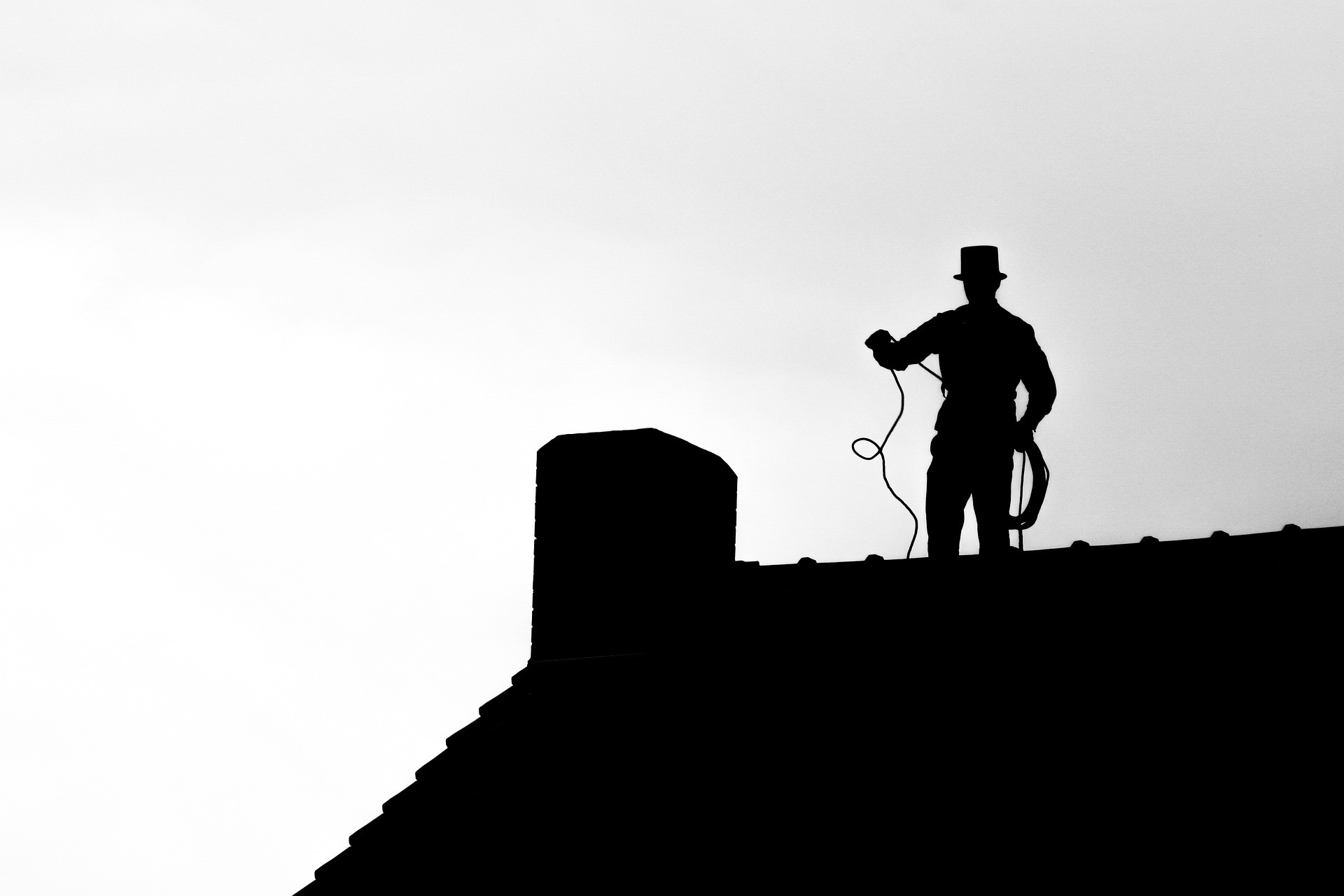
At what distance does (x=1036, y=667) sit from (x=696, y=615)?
2112 millimetres

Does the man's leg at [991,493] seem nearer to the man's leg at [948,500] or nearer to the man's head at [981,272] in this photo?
the man's leg at [948,500]

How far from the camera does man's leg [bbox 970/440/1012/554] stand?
352 inches

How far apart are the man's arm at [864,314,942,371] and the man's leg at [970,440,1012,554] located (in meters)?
0.65

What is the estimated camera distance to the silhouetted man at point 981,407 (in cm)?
894

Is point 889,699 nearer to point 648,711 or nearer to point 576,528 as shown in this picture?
point 648,711

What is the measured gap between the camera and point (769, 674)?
739 centimetres

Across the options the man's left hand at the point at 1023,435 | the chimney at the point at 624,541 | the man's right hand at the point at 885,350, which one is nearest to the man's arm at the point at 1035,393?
the man's left hand at the point at 1023,435

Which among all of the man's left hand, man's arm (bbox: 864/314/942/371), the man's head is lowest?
the man's left hand

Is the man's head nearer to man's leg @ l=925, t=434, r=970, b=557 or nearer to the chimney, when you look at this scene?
man's leg @ l=925, t=434, r=970, b=557

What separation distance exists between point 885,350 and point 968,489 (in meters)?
0.94

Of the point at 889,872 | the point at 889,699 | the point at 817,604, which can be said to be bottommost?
the point at 889,872

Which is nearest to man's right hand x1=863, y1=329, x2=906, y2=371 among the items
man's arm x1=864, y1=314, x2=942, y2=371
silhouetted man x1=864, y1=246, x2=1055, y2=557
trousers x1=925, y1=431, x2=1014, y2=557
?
man's arm x1=864, y1=314, x2=942, y2=371

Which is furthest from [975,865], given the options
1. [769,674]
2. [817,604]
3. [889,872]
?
[817,604]

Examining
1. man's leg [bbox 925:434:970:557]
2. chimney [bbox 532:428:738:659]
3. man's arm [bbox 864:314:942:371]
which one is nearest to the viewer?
chimney [bbox 532:428:738:659]
